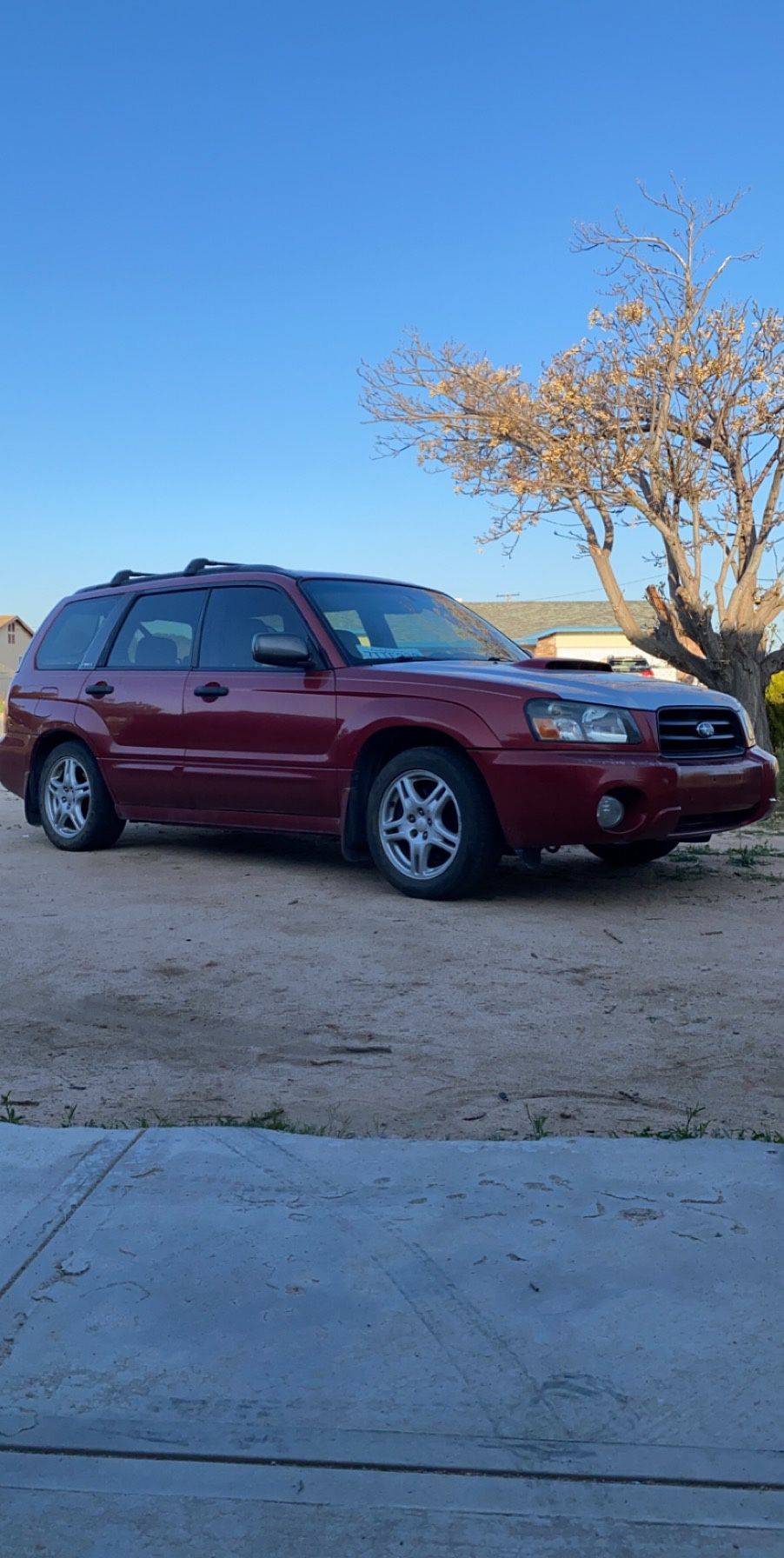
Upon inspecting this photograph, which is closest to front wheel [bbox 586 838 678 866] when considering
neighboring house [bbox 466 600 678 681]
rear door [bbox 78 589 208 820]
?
rear door [bbox 78 589 208 820]

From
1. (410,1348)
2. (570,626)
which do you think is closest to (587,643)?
(570,626)

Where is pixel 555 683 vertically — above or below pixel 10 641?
below

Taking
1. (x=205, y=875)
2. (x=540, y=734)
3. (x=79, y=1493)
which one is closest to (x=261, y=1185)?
(x=79, y=1493)

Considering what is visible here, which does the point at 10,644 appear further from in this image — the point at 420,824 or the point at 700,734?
the point at 700,734

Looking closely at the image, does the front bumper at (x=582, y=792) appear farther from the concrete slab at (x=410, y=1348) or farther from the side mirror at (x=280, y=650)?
the concrete slab at (x=410, y=1348)

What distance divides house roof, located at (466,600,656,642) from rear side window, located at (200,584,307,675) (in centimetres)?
4088

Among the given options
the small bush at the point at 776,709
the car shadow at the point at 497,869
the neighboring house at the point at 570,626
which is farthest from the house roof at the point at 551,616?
the car shadow at the point at 497,869

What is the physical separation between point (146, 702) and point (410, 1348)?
6.10 metres

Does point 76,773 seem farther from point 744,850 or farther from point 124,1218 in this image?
point 124,1218

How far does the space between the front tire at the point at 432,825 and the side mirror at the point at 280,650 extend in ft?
2.66

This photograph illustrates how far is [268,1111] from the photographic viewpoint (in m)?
3.69

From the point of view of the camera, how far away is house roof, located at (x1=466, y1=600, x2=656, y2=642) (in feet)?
165

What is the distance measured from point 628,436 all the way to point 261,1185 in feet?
60.6

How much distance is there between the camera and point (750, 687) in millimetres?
19281
